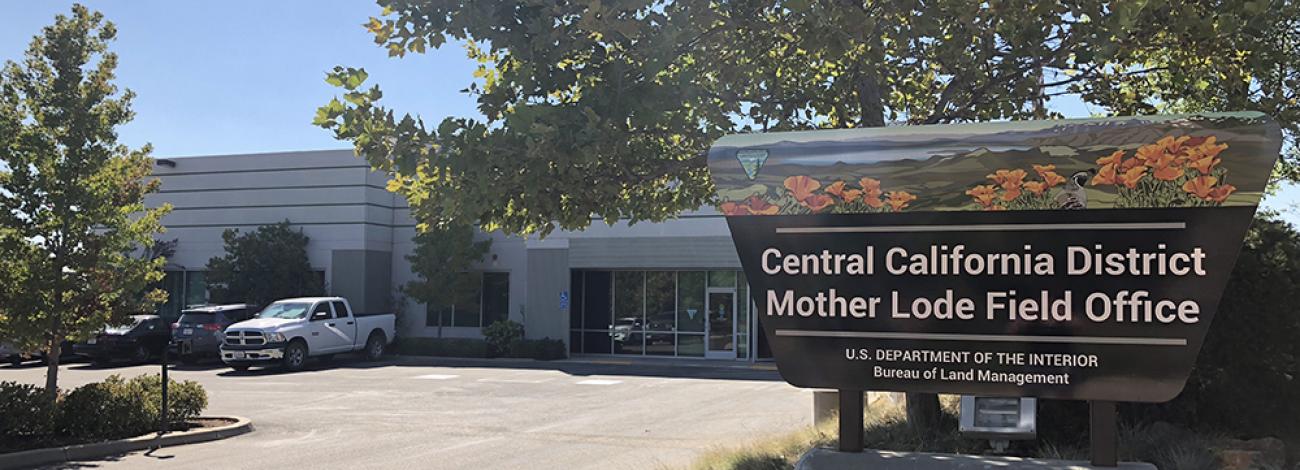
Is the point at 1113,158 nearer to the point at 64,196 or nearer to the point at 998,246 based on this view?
the point at 998,246

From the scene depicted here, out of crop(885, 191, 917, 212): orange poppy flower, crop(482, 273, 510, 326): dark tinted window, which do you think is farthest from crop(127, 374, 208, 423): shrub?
crop(482, 273, 510, 326): dark tinted window

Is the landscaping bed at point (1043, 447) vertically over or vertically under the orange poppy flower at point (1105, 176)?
under

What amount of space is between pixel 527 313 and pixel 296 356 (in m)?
7.02

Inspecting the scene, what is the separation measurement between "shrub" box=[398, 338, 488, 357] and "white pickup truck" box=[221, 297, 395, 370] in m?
1.12

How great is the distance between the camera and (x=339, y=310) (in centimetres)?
2603

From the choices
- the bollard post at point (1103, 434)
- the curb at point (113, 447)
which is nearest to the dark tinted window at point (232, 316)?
the curb at point (113, 447)

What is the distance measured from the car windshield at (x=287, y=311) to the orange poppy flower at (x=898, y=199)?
72.6 ft

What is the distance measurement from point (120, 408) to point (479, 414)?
4.94 m

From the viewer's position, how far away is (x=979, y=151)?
4.82 m

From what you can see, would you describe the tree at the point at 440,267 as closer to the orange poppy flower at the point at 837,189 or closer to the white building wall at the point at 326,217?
the white building wall at the point at 326,217

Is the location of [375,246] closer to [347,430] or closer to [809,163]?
[347,430]

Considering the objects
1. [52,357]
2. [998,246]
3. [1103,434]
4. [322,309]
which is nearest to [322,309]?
[322,309]

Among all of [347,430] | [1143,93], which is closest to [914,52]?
[1143,93]

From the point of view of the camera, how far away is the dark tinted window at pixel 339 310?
25.8 m
